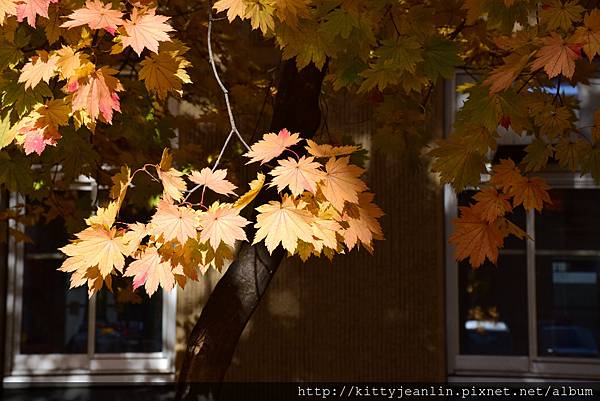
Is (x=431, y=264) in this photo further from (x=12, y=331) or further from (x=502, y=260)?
(x=12, y=331)

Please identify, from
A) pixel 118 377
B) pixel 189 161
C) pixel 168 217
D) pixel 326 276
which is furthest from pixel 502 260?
pixel 168 217

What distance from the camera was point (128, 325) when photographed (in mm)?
7336

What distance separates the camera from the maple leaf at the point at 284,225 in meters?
2.48

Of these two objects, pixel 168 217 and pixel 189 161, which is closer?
pixel 168 217

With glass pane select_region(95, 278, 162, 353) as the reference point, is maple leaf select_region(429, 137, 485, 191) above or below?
above

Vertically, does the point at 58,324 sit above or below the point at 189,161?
below

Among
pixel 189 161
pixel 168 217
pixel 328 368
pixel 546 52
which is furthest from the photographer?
pixel 328 368

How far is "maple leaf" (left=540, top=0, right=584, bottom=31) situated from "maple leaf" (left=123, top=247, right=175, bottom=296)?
1.90 meters

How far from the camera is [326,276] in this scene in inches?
280

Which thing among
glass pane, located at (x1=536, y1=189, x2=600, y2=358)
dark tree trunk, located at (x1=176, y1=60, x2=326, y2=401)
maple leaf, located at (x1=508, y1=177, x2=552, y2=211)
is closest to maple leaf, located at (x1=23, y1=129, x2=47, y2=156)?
dark tree trunk, located at (x1=176, y1=60, x2=326, y2=401)

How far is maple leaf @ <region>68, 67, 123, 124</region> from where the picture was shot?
2.83 metres

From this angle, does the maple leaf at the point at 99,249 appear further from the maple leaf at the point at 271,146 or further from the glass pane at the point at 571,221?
the glass pane at the point at 571,221

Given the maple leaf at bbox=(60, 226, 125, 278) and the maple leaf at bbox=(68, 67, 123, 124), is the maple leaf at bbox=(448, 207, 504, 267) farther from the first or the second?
the maple leaf at bbox=(68, 67, 123, 124)

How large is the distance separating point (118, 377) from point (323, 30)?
525 centimetres
